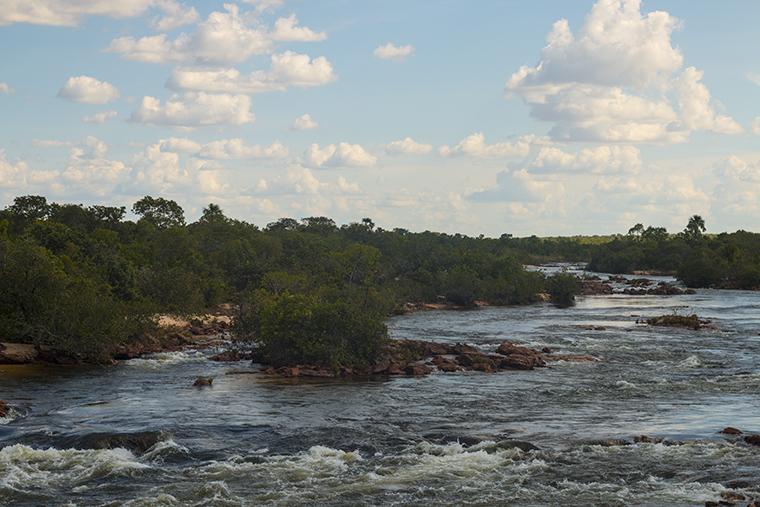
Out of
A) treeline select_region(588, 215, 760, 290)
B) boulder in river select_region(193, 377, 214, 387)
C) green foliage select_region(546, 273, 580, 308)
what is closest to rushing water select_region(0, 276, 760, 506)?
boulder in river select_region(193, 377, 214, 387)

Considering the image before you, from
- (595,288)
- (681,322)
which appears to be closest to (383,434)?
(681,322)

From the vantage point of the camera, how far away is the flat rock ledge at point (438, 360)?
42.0m

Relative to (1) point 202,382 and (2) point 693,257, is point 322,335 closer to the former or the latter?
(1) point 202,382

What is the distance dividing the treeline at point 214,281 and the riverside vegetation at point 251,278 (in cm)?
10

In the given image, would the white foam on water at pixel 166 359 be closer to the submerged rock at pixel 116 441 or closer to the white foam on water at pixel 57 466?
the submerged rock at pixel 116 441

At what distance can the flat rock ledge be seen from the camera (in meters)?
42.0

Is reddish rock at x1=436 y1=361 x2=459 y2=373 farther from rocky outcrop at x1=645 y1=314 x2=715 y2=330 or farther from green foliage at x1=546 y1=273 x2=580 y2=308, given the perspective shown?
green foliage at x1=546 y1=273 x2=580 y2=308

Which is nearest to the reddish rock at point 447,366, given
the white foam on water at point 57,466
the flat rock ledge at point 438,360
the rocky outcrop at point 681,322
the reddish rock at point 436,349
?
the flat rock ledge at point 438,360

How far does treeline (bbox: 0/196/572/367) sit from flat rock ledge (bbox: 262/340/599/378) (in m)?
0.82

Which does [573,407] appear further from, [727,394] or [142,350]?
[142,350]

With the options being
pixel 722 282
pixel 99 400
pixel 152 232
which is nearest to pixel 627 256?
pixel 722 282

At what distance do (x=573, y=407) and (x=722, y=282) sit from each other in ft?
310

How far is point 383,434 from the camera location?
28.4 meters

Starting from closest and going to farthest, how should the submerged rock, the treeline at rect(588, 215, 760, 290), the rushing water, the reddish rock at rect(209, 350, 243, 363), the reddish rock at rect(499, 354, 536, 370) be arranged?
the rushing water < the submerged rock < the reddish rock at rect(499, 354, 536, 370) < the reddish rock at rect(209, 350, 243, 363) < the treeline at rect(588, 215, 760, 290)
